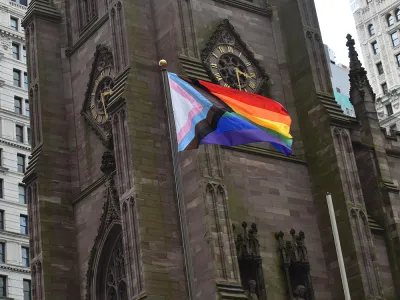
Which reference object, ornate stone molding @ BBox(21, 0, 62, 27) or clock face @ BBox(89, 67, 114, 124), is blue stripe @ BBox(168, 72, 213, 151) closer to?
clock face @ BBox(89, 67, 114, 124)

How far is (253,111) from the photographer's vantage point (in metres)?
34.0

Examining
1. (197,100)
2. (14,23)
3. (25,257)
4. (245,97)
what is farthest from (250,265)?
(14,23)

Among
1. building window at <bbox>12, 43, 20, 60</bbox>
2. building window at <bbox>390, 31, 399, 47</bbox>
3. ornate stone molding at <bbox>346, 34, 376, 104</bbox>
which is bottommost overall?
ornate stone molding at <bbox>346, 34, 376, 104</bbox>

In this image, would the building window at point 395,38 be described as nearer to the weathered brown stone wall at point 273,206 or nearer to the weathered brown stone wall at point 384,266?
the weathered brown stone wall at point 384,266

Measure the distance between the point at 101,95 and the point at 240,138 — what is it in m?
13.4

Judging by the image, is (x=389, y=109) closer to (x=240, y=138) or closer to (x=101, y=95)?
(x=101, y=95)

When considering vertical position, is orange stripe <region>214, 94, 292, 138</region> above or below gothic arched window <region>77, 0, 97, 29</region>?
below

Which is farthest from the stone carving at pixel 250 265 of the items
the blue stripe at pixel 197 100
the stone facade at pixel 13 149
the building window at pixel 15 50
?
the building window at pixel 15 50

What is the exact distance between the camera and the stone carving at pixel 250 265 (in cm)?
3759

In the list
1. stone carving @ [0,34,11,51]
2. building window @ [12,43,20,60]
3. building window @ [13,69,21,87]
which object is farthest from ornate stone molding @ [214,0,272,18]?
building window @ [12,43,20,60]

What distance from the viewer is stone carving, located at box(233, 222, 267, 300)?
3759cm

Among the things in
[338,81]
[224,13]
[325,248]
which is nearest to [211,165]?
[325,248]

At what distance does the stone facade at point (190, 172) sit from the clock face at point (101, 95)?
10 cm

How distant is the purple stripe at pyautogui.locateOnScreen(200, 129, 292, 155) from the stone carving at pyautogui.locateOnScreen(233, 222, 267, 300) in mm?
5298
